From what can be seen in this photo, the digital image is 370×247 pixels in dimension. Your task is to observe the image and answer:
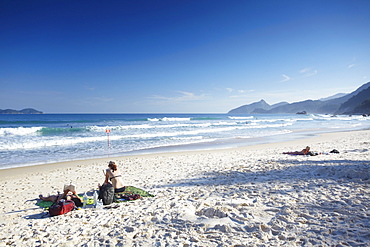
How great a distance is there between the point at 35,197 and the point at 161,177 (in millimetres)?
3611

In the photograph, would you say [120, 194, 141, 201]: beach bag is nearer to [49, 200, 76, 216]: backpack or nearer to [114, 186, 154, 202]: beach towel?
[114, 186, 154, 202]: beach towel

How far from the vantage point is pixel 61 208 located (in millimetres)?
4516

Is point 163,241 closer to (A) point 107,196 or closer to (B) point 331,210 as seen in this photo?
(A) point 107,196

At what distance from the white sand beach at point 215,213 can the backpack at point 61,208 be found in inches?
4.7

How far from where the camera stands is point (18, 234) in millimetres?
3719

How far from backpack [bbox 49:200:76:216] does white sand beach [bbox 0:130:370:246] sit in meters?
0.12

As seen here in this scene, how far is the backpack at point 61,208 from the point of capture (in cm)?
447

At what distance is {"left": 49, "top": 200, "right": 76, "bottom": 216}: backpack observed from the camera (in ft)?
14.7

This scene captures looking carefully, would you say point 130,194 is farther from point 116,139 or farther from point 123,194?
point 116,139

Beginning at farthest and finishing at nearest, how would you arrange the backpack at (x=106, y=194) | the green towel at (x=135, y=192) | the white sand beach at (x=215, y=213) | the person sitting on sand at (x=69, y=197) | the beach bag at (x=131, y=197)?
the green towel at (x=135, y=192), the beach bag at (x=131, y=197), the backpack at (x=106, y=194), the person sitting on sand at (x=69, y=197), the white sand beach at (x=215, y=213)

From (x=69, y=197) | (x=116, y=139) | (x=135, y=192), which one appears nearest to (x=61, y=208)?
(x=69, y=197)

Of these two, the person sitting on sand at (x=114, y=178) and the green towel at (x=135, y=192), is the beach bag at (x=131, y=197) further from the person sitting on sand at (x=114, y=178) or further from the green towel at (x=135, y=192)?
the person sitting on sand at (x=114, y=178)

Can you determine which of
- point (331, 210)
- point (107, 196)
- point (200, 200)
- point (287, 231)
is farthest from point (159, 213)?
point (331, 210)

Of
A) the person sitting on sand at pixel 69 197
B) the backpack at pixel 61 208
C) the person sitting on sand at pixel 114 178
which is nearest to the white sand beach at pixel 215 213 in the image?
the backpack at pixel 61 208
